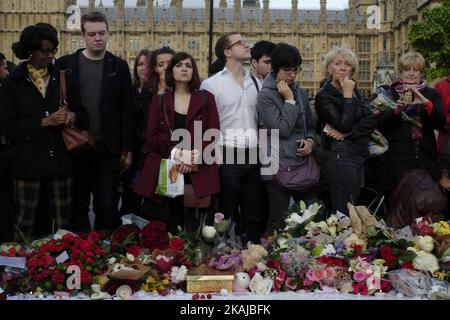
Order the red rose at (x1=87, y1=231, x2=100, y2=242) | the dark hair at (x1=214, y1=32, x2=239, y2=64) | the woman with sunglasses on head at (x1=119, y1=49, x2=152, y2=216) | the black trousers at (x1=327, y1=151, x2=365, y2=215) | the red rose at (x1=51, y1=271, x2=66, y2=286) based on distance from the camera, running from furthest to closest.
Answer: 1. the woman with sunglasses on head at (x1=119, y1=49, x2=152, y2=216)
2. the dark hair at (x1=214, y1=32, x2=239, y2=64)
3. the black trousers at (x1=327, y1=151, x2=365, y2=215)
4. the red rose at (x1=87, y1=231, x2=100, y2=242)
5. the red rose at (x1=51, y1=271, x2=66, y2=286)

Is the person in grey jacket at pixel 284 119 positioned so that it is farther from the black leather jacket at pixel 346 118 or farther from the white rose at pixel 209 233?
the white rose at pixel 209 233

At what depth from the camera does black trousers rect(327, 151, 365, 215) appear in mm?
4367

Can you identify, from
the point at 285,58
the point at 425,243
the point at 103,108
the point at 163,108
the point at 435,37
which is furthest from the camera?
the point at 435,37

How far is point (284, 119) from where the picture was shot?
4230 mm

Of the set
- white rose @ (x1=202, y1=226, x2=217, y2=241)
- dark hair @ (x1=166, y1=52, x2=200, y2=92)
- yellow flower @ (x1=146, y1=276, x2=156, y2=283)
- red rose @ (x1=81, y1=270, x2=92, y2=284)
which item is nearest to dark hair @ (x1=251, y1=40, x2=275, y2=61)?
dark hair @ (x1=166, y1=52, x2=200, y2=92)

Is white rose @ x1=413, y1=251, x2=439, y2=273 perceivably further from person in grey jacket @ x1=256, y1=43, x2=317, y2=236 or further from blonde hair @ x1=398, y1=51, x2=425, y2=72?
blonde hair @ x1=398, y1=51, x2=425, y2=72

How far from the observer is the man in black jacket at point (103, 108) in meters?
4.38

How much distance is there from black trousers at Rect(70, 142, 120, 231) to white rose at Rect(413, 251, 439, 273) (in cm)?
198

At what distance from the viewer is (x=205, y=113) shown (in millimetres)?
4156

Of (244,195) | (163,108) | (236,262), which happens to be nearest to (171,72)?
(163,108)

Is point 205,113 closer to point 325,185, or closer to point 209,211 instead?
point 209,211

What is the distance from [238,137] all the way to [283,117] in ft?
1.01

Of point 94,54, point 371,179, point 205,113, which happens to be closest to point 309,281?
point 205,113

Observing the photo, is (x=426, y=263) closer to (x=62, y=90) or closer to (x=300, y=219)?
(x=300, y=219)
